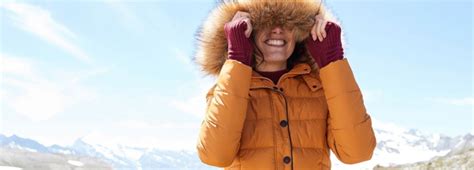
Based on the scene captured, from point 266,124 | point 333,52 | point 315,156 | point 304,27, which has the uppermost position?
point 304,27

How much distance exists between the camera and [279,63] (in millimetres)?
4383

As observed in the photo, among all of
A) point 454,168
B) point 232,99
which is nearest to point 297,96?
point 232,99

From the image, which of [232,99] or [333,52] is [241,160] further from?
[333,52]

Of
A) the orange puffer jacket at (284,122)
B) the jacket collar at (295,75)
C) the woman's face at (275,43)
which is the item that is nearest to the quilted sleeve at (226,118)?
the orange puffer jacket at (284,122)

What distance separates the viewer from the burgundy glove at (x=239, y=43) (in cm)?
404

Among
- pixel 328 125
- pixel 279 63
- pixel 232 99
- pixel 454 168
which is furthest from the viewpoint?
pixel 454 168

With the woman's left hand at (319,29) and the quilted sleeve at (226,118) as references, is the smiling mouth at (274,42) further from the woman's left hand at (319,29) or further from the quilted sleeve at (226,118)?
the quilted sleeve at (226,118)

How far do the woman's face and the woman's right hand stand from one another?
163mm

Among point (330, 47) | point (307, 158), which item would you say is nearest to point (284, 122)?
point (307, 158)

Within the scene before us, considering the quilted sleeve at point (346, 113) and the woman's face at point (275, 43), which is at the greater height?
the woman's face at point (275, 43)

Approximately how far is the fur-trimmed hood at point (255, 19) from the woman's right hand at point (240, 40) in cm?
18

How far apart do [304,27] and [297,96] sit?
60 centimetres

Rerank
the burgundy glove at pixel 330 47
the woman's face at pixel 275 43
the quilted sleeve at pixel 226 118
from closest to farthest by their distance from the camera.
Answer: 1. the quilted sleeve at pixel 226 118
2. the burgundy glove at pixel 330 47
3. the woman's face at pixel 275 43

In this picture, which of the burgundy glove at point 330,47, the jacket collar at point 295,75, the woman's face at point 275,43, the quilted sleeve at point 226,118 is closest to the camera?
the quilted sleeve at point 226,118
